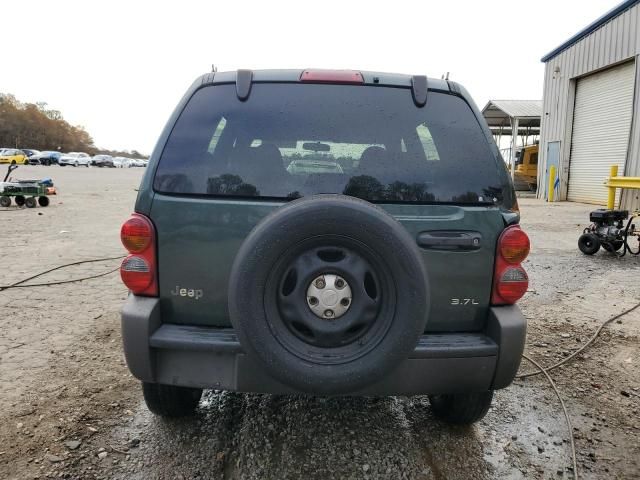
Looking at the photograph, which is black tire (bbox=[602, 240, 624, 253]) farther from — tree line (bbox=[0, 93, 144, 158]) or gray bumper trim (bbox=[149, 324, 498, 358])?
tree line (bbox=[0, 93, 144, 158])

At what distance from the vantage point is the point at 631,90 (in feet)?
46.5

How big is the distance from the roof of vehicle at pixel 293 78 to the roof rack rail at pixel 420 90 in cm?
4

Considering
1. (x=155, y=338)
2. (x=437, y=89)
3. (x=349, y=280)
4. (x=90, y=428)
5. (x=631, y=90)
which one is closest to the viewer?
(x=349, y=280)

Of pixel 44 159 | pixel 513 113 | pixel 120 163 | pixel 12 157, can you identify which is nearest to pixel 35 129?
pixel 120 163

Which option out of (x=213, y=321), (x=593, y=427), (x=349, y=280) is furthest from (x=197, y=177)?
(x=593, y=427)

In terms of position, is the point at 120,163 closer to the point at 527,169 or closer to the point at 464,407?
the point at 527,169

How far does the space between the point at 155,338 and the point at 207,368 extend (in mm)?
282

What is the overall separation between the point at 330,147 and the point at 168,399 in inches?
65.6

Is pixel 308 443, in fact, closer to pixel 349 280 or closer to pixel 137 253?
pixel 349 280

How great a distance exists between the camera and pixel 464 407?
261cm

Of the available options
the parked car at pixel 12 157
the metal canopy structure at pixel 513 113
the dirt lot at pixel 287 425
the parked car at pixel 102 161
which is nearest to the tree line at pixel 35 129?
the parked car at pixel 102 161

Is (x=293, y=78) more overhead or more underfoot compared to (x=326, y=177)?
more overhead

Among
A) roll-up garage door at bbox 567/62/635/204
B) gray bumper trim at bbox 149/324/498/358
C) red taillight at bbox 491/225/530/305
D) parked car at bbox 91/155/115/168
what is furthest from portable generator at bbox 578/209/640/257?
parked car at bbox 91/155/115/168

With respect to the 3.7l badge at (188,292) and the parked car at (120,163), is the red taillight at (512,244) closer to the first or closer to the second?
the 3.7l badge at (188,292)
